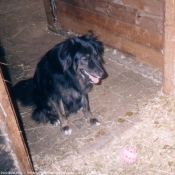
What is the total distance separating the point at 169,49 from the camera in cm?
374

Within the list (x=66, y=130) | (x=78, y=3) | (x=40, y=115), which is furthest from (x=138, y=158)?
(x=78, y=3)

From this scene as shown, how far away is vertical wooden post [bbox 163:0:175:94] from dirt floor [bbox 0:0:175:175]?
0.28 m

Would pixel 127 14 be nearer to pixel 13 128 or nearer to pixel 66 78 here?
pixel 66 78

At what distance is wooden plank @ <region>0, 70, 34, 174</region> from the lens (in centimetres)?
225

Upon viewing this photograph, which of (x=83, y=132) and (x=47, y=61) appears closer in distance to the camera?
(x=47, y=61)

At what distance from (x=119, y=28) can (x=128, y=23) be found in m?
0.27

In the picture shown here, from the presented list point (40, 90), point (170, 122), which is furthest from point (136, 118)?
point (40, 90)

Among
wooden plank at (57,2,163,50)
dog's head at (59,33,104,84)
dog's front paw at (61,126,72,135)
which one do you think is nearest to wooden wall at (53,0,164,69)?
wooden plank at (57,2,163,50)

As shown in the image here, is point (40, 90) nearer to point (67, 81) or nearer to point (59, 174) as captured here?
point (67, 81)

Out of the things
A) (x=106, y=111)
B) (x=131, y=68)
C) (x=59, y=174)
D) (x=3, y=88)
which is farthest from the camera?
(x=131, y=68)

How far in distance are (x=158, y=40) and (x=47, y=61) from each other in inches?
72.7

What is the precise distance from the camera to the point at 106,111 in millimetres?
4102

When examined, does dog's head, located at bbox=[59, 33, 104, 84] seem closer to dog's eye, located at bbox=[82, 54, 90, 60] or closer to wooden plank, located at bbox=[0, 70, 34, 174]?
dog's eye, located at bbox=[82, 54, 90, 60]

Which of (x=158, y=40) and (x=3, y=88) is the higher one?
(x=3, y=88)
